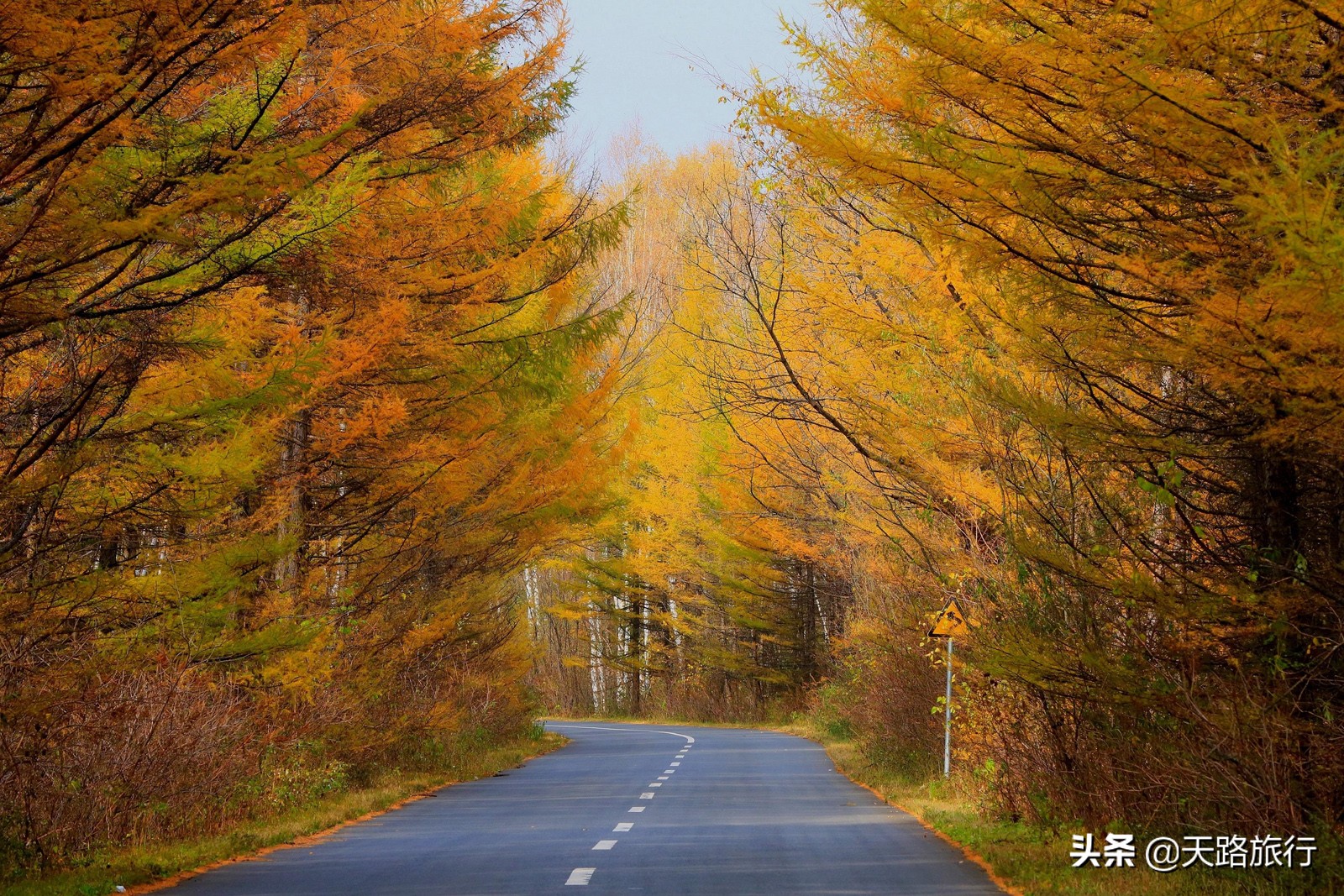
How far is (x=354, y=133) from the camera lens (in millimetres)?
13344

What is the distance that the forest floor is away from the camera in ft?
31.5

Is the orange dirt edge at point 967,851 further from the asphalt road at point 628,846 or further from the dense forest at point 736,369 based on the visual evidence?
the dense forest at point 736,369

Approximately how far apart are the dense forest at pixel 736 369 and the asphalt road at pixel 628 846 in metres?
1.31

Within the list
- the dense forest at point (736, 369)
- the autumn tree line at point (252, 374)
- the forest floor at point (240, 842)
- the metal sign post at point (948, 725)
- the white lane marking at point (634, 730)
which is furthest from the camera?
the white lane marking at point (634, 730)

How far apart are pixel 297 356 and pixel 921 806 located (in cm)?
898

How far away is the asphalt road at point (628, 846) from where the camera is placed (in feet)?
32.1

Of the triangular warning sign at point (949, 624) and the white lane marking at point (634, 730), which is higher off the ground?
the triangular warning sign at point (949, 624)

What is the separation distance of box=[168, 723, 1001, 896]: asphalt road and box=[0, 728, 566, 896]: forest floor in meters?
0.28

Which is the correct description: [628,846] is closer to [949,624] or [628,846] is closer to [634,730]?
[949,624]

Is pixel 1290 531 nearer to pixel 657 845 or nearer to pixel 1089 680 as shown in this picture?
pixel 1089 680

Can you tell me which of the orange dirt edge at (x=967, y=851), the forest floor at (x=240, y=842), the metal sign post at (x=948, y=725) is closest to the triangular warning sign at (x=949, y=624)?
the metal sign post at (x=948, y=725)

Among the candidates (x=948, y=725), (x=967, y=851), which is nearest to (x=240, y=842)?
(x=967, y=851)

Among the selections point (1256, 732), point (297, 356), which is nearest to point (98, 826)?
point (297, 356)

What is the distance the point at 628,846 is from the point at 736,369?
16.0 ft
